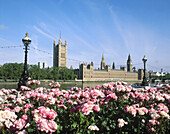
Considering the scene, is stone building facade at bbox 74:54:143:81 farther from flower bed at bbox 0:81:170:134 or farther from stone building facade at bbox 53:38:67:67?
flower bed at bbox 0:81:170:134

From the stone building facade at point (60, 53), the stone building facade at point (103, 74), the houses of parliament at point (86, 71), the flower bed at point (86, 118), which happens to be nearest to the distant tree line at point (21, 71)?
the houses of parliament at point (86, 71)

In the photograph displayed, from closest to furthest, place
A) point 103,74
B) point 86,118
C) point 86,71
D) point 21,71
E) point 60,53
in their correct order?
point 86,118 → point 21,71 → point 86,71 → point 60,53 → point 103,74

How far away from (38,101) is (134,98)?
2.86 meters

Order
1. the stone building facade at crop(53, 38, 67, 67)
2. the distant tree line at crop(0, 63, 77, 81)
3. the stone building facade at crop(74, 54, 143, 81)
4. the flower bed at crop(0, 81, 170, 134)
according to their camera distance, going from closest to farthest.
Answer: the flower bed at crop(0, 81, 170, 134), the distant tree line at crop(0, 63, 77, 81), the stone building facade at crop(74, 54, 143, 81), the stone building facade at crop(53, 38, 67, 67)

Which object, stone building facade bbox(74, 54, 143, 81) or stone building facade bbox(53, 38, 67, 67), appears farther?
stone building facade bbox(53, 38, 67, 67)

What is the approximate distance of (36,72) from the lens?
76.9m

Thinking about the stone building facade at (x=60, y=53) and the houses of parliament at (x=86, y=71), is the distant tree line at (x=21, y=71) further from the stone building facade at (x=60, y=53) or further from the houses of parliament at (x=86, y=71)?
the stone building facade at (x=60, y=53)

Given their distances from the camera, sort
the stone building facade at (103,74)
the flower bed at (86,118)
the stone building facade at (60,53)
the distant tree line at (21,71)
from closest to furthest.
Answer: the flower bed at (86,118) < the distant tree line at (21,71) < the stone building facade at (103,74) < the stone building facade at (60,53)

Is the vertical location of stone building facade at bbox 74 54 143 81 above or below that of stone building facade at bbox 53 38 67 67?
below

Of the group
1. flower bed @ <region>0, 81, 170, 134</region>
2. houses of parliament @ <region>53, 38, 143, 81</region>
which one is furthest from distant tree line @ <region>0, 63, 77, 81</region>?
flower bed @ <region>0, 81, 170, 134</region>

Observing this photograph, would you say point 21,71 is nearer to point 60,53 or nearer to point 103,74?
point 60,53

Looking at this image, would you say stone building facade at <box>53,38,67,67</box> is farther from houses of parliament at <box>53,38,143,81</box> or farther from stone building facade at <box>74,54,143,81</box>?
stone building facade at <box>74,54,143,81</box>

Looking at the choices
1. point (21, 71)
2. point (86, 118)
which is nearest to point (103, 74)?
point (21, 71)

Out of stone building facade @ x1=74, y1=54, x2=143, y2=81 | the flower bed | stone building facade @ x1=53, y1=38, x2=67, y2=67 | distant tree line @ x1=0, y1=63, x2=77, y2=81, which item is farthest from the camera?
stone building facade @ x1=53, y1=38, x2=67, y2=67
